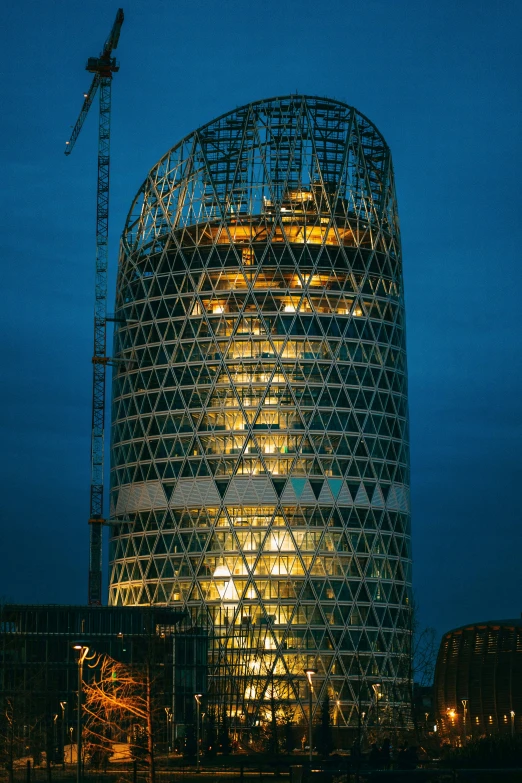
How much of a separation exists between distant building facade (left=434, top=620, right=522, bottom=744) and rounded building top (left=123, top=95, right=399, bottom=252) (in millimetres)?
60214

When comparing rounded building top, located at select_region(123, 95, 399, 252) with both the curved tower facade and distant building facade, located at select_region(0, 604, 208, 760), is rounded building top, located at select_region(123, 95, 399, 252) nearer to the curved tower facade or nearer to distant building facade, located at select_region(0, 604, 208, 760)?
the curved tower facade

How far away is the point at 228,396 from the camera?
158 m

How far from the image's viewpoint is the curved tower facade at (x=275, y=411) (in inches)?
6009

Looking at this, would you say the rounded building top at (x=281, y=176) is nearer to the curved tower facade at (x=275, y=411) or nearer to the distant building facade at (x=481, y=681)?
the curved tower facade at (x=275, y=411)

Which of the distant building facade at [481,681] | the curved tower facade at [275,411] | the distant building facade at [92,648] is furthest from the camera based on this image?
the curved tower facade at [275,411]

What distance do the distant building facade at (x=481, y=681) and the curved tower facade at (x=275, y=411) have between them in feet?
80.0

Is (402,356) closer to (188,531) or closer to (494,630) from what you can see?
(188,531)

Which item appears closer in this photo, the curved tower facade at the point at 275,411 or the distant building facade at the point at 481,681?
the distant building facade at the point at 481,681

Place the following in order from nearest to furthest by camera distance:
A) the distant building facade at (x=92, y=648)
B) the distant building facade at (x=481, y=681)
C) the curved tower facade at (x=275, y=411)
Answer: the distant building facade at (x=481, y=681), the distant building facade at (x=92, y=648), the curved tower facade at (x=275, y=411)

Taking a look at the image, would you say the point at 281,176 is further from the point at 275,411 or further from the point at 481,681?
the point at 481,681

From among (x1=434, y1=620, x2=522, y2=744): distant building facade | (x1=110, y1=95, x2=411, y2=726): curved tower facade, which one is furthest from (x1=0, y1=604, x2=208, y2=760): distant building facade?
(x1=434, y1=620, x2=522, y2=744): distant building facade

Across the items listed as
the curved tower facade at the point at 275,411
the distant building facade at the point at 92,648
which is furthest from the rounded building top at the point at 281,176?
the distant building facade at the point at 92,648

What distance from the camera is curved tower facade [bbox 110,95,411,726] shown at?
6009 inches

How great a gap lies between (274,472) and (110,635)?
29.5 metres
